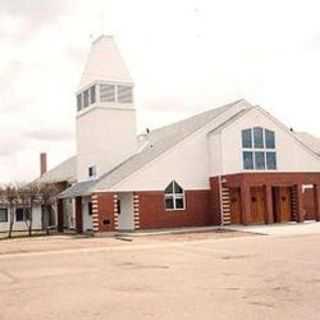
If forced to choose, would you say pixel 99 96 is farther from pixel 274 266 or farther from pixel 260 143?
pixel 274 266

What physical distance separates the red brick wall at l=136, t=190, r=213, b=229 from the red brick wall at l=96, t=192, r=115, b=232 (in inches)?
71.7

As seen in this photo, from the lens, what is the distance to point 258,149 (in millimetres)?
41156

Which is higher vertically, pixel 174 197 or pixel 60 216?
pixel 174 197

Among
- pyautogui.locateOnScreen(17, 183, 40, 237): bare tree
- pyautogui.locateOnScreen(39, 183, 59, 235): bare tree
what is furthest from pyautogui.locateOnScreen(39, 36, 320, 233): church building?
pyautogui.locateOnScreen(17, 183, 40, 237): bare tree

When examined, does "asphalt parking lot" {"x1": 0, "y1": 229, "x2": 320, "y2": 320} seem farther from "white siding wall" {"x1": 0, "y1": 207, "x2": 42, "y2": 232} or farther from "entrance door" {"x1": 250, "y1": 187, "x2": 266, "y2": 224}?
"white siding wall" {"x1": 0, "y1": 207, "x2": 42, "y2": 232}

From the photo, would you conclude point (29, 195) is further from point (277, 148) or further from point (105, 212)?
point (277, 148)

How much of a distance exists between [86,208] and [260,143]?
40.3 feet

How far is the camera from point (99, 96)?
43625 millimetres

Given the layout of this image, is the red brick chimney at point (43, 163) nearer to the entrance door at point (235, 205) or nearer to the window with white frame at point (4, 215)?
the window with white frame at point (4, 215)

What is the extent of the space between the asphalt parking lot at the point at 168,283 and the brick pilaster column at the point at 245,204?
13.3 m

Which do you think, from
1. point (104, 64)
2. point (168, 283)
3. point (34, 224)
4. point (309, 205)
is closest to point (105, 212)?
point (104, 64)

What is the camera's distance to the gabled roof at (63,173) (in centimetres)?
5316

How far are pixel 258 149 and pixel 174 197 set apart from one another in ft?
20.1

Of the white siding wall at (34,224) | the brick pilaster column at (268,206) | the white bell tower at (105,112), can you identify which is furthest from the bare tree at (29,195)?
the brick pilaster column at (268,206)
